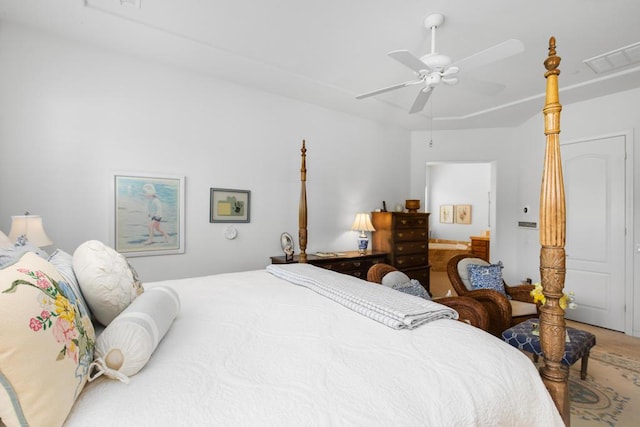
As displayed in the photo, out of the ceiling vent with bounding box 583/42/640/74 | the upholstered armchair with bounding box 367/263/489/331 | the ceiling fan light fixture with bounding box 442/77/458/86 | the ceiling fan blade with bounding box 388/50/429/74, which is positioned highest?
the ceiling vent with bounding box 583/42/640/74

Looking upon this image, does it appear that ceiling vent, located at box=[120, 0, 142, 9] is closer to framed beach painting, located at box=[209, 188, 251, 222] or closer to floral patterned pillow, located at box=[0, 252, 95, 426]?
framed beach painting, located at box=[209, 188, 251, 222]

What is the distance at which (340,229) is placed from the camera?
4453 mm

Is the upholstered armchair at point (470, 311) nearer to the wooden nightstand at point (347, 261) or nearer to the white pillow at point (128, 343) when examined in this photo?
the wooden nightstand at point (347, 261)

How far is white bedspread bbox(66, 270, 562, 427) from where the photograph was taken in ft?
2.48

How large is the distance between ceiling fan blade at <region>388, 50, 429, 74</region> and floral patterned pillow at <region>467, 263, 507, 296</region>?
2142 mm

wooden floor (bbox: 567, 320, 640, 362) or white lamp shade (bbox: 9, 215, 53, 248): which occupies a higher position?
white lamp shade (bbox: 9, 215, 53, 248)

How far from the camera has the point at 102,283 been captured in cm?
119

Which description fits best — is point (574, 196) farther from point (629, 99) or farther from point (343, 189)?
point (343, 189)

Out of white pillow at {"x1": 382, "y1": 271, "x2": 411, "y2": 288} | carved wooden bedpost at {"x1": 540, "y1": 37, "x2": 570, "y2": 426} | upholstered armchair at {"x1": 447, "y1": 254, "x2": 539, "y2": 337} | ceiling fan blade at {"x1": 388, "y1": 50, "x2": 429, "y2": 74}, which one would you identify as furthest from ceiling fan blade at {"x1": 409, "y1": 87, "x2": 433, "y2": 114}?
upholstered armchair at {"x1": 447, "y1": 254, "x2": 539, "y2": 337}

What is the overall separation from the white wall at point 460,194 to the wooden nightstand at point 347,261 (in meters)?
4.51

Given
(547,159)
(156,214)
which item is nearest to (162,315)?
(547,159)

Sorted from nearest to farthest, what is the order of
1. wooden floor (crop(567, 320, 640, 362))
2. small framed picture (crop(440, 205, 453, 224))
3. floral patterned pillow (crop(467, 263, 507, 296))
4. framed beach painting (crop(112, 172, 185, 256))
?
framed beach painting (crop(112, 172, 185, 256)) → wooden floor (crop(567, 320, 640, 362)) → floral patterned pillow (crop(467, 263, 507, 296)) → small framed picture (crop(440, 205, 453, 224))

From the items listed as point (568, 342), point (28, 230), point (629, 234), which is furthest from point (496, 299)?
point (28, 230)

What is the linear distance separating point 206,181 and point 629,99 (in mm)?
4839
